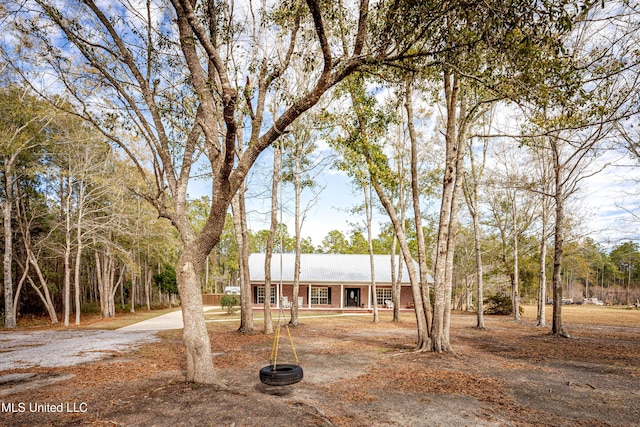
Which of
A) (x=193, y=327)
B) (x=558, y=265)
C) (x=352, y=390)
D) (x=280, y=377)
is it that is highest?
(x=558, y=265)

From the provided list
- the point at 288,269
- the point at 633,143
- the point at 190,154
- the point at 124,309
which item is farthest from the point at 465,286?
the point at 124,309

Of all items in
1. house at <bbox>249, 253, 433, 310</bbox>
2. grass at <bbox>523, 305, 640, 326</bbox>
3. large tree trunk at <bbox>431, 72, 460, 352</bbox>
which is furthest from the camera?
house at <bbox>249, 253, 433, 310</bbox>

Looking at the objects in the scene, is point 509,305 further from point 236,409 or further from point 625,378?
point 236,409

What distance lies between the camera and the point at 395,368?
8664 mm

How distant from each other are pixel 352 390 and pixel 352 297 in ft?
85.7

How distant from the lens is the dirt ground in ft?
16.8

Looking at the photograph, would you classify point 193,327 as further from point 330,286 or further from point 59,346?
point 330,286

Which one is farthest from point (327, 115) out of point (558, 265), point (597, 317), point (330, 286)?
point (597, 317)

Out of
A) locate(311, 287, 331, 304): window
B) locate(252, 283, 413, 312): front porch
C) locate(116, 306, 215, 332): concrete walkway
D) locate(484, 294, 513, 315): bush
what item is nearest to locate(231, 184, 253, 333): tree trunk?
locate(116, 306, 215, 332): concrete walkway

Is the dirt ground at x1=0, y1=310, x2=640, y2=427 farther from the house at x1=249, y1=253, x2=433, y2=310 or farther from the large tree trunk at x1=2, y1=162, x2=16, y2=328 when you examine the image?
the house at x1=249, y1=253, x2=433, y2=310

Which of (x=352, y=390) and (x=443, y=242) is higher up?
(x=443, y=242)

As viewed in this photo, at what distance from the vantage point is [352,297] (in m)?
32.3

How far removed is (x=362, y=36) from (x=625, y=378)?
949 centimetres

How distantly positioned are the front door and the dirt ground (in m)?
20.9
